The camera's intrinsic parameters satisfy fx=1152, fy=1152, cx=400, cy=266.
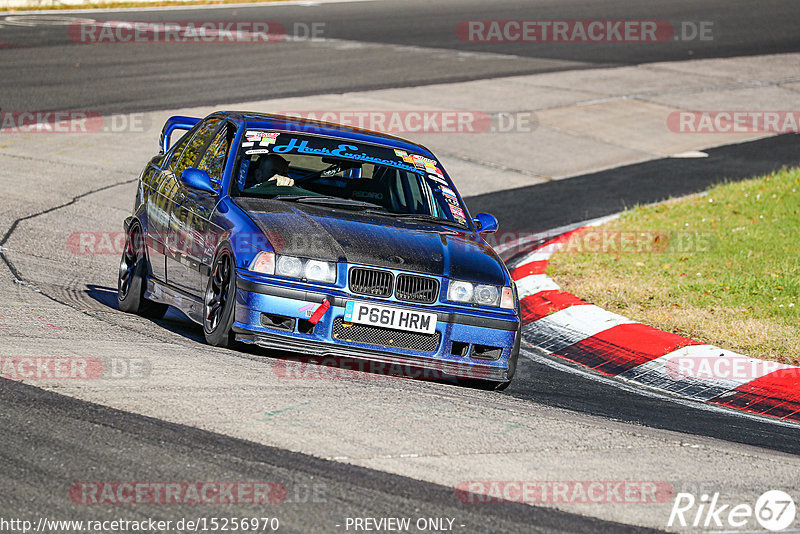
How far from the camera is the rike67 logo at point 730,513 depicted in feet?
14.9

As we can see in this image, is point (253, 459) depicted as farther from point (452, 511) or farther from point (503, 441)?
point (503, 441)

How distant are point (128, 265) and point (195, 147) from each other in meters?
1.00

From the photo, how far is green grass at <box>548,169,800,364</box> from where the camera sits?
8.72 metres

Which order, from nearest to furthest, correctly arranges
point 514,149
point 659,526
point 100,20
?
point 659,526
point 514,149
point 100,20

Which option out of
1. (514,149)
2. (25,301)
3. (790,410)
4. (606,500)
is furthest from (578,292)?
(514,149)

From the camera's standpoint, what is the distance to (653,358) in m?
8.29

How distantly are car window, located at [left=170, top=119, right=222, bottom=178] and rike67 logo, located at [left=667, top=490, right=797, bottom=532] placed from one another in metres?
4.73

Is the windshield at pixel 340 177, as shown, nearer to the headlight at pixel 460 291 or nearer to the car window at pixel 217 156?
the car window at pixel 217 156

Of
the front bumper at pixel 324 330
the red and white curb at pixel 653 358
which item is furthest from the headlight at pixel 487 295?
the red and white curb at pixel 653 358

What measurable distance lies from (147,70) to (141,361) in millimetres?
15608

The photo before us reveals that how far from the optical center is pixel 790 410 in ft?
23.8

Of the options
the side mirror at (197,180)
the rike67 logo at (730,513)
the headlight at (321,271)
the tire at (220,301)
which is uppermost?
the side mirror at (197,180)

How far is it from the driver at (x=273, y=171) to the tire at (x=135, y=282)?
1.18 m

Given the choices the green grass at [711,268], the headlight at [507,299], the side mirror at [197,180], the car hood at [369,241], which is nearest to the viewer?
the car hood at [369,241]
